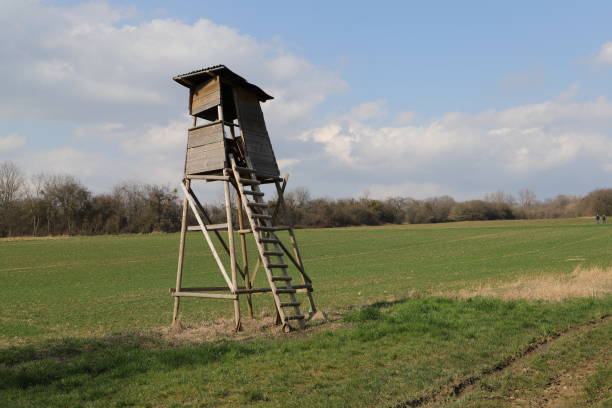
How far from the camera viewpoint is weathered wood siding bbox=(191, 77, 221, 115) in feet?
46.3

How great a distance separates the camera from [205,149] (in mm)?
14242

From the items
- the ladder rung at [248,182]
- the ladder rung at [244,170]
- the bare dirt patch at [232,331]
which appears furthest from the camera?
the ladder rung at [244,170]

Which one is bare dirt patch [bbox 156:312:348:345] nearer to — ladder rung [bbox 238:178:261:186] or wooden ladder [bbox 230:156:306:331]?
wooden ladder [bbox 230:156:306:331]

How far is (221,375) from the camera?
807cm

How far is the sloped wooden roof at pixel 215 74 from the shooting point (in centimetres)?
1368

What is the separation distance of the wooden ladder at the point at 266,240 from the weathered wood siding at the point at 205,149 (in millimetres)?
474

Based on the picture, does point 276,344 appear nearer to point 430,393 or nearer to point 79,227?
point 430,393

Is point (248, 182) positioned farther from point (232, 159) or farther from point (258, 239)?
point (258, 239)

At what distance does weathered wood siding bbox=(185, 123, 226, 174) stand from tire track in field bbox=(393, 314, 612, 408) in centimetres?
840

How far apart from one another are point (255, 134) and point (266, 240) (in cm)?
332

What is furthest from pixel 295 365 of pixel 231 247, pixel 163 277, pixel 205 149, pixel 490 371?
pixel 163 277

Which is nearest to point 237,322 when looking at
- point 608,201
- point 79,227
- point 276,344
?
point 276,344

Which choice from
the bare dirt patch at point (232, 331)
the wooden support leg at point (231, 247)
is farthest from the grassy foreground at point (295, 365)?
the wooden support leg at point (231, 247)

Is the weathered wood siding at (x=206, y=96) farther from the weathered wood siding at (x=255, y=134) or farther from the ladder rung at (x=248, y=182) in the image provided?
the ladder rung at (x=248, y=182)
